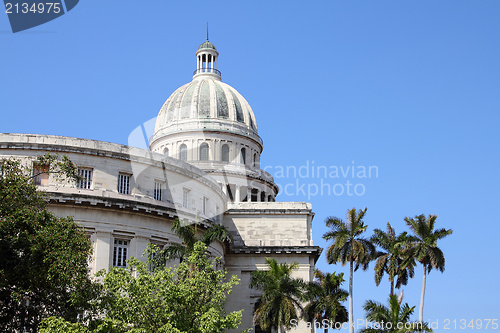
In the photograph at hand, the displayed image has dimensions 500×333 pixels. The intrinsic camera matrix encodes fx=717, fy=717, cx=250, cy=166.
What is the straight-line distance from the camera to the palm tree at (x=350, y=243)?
54.2m

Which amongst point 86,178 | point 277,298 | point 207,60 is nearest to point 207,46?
point 207,60

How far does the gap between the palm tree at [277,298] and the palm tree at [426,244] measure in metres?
14.7

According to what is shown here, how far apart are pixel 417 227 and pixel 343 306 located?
1084 cm

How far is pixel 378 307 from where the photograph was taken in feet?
126

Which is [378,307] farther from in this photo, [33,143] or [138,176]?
[33,143]

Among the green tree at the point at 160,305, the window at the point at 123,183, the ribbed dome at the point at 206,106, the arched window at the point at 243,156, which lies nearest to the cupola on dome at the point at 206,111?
the ribbed dome at the point at 206,106

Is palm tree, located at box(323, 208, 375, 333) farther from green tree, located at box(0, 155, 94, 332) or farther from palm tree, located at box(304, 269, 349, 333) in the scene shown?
green tree, located at box(0, 155, 94, 332)

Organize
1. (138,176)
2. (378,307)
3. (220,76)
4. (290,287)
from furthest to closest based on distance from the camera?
(220,76), (138,176), (290,287), (378,307)

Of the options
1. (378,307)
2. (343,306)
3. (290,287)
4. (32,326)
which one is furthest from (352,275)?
(32,326)

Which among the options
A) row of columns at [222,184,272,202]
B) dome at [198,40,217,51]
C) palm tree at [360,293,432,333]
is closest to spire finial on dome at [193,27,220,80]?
dome at [198,40,217,51]

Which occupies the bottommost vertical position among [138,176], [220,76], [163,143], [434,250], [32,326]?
[32,326]

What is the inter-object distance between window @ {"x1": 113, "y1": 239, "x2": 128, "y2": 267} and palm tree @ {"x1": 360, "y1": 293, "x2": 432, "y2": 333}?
53.6 feet

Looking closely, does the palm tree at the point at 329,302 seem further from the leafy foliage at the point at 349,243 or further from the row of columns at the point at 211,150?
the row of columns at the point at 211,150

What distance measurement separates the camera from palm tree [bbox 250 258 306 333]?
4203 cm
